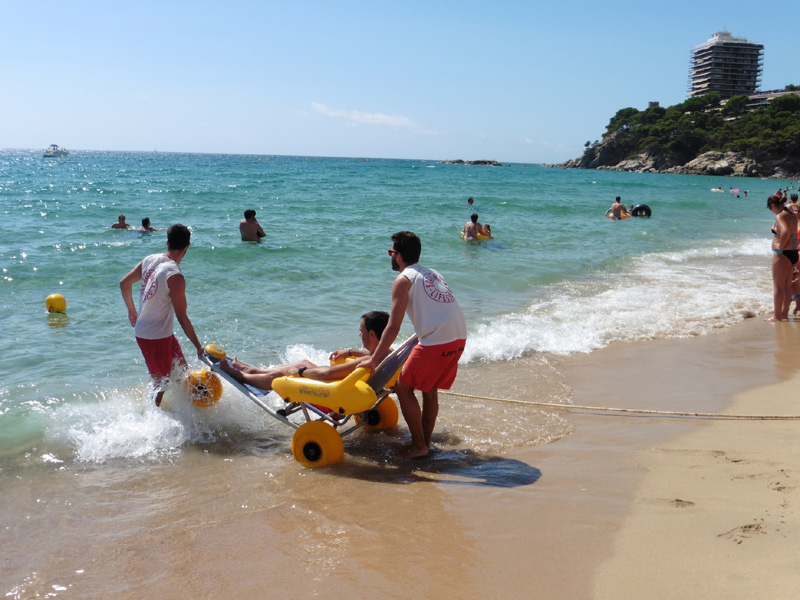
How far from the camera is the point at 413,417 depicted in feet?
15.3

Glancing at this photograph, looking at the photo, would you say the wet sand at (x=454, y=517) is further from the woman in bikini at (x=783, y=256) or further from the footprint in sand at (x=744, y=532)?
the woman in bikini at (x=783, y=256)

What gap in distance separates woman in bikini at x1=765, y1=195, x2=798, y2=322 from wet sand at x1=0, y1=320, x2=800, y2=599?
13.4ft

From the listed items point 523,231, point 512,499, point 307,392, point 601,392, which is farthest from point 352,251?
point 512,499

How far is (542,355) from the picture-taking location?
7445 millimetres

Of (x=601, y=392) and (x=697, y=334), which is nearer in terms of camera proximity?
(x=601, y=392)

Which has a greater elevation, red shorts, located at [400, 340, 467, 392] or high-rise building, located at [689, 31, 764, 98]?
high-rise building, located at [689, 31, 764, 98]

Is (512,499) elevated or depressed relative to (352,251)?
depressed

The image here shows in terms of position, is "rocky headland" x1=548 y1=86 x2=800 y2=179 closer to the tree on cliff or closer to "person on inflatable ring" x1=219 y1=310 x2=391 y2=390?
the tree on cliff

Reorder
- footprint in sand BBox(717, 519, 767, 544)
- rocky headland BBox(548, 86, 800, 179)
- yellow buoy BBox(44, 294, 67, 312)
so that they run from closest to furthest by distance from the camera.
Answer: footprint in sand BBox(717, 519, 767, 544) → yellow buoy BBox(44, 294, 67, 312) → rocky headland BBox(548, 86, 800, 179)

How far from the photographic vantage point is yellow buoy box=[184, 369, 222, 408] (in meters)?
5.19

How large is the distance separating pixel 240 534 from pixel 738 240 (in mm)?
20207

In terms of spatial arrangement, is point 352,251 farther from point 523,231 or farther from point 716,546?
point 716,546

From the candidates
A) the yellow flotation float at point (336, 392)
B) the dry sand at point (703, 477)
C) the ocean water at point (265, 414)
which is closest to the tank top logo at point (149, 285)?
the ocean water at point (265, 414)

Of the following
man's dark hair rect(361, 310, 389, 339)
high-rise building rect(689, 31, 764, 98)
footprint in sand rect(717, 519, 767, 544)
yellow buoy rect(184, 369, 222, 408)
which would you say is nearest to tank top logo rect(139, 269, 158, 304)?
yellow buoy rect(184, 369, 222, 408)
